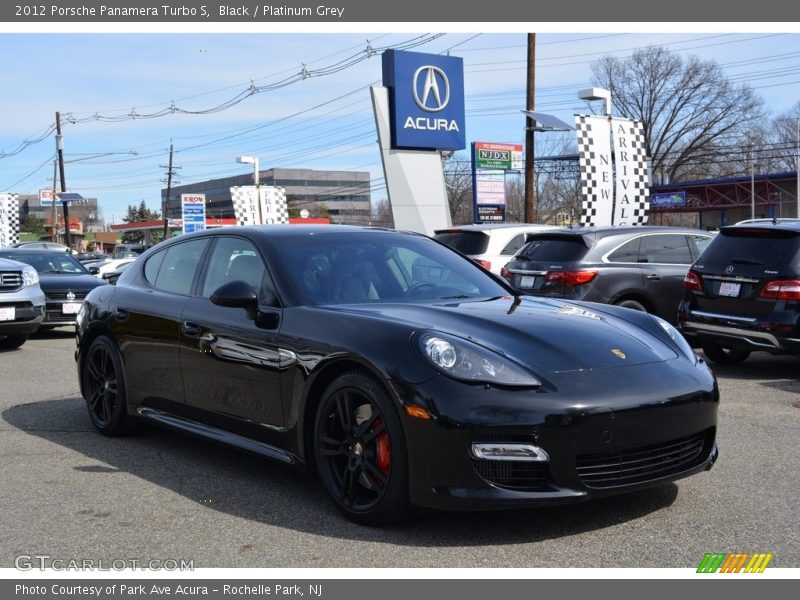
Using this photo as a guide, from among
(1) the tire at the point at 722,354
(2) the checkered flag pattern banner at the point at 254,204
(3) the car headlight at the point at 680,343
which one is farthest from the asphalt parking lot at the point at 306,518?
(2) the checkered flag pattern banner at the point at 254,204

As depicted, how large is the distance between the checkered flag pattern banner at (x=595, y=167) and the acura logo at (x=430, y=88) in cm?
536

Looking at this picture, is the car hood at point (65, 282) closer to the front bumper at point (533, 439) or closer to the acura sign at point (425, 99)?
the acura sign at point (425, 99)

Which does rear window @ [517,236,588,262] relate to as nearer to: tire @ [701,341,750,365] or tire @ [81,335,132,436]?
tire @ [701,341,750,365]

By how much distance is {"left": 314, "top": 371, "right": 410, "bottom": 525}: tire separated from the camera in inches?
162

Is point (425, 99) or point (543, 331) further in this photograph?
point (425, 99)

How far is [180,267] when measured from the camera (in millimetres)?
6039

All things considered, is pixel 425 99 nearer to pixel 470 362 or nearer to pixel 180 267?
pixel 180 267

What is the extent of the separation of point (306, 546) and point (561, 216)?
73.6m

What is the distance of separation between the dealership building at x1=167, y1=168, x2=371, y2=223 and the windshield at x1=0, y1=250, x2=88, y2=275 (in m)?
110

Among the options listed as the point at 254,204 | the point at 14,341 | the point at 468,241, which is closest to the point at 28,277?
the point at 14,341

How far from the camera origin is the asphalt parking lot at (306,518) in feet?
12.8

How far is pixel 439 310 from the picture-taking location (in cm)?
472

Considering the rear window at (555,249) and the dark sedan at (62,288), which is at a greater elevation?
the rear window at (555,249)

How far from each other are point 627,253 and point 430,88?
14.2m
